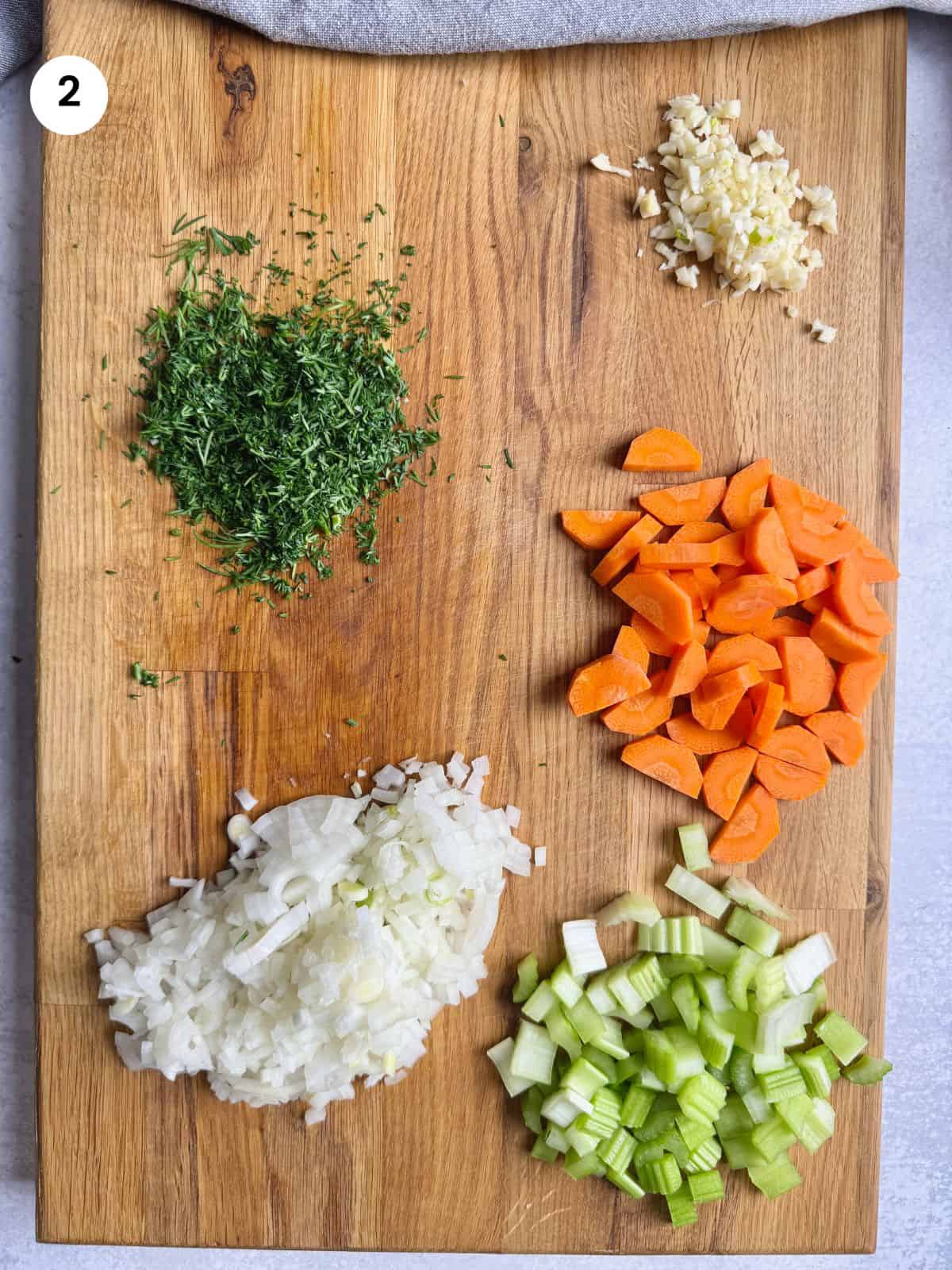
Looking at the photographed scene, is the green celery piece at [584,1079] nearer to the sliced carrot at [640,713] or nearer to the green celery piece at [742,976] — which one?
the green celery piece at [742,976]

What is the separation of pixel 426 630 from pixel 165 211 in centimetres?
85

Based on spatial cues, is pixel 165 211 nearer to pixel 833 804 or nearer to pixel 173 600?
pixel 173 600

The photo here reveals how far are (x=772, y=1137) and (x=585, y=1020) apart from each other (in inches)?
15.0

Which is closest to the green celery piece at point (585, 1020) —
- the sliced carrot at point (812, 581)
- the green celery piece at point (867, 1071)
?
the green celery piece at point (867, 1071)

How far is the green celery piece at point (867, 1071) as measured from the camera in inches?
63.7

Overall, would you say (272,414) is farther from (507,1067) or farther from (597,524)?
(507,1067)

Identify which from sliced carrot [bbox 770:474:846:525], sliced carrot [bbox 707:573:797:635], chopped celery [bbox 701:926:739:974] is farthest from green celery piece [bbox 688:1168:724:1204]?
sliced carrot [bbox 770:474:846:525]

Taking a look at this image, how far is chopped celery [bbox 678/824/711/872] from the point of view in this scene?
1617mm

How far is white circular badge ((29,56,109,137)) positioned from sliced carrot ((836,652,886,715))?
1.62 metres

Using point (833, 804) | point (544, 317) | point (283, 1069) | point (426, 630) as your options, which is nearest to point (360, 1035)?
point (283, 1069)

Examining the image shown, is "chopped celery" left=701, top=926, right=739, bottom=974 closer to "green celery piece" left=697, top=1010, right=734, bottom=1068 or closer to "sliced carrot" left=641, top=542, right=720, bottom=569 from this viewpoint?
"green celery piece" left=697, top=1010, right=734, bottom=1068

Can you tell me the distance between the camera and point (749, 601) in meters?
1.56

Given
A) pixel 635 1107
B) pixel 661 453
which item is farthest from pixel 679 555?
pixel 635 1107

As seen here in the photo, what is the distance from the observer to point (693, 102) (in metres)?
1.56
